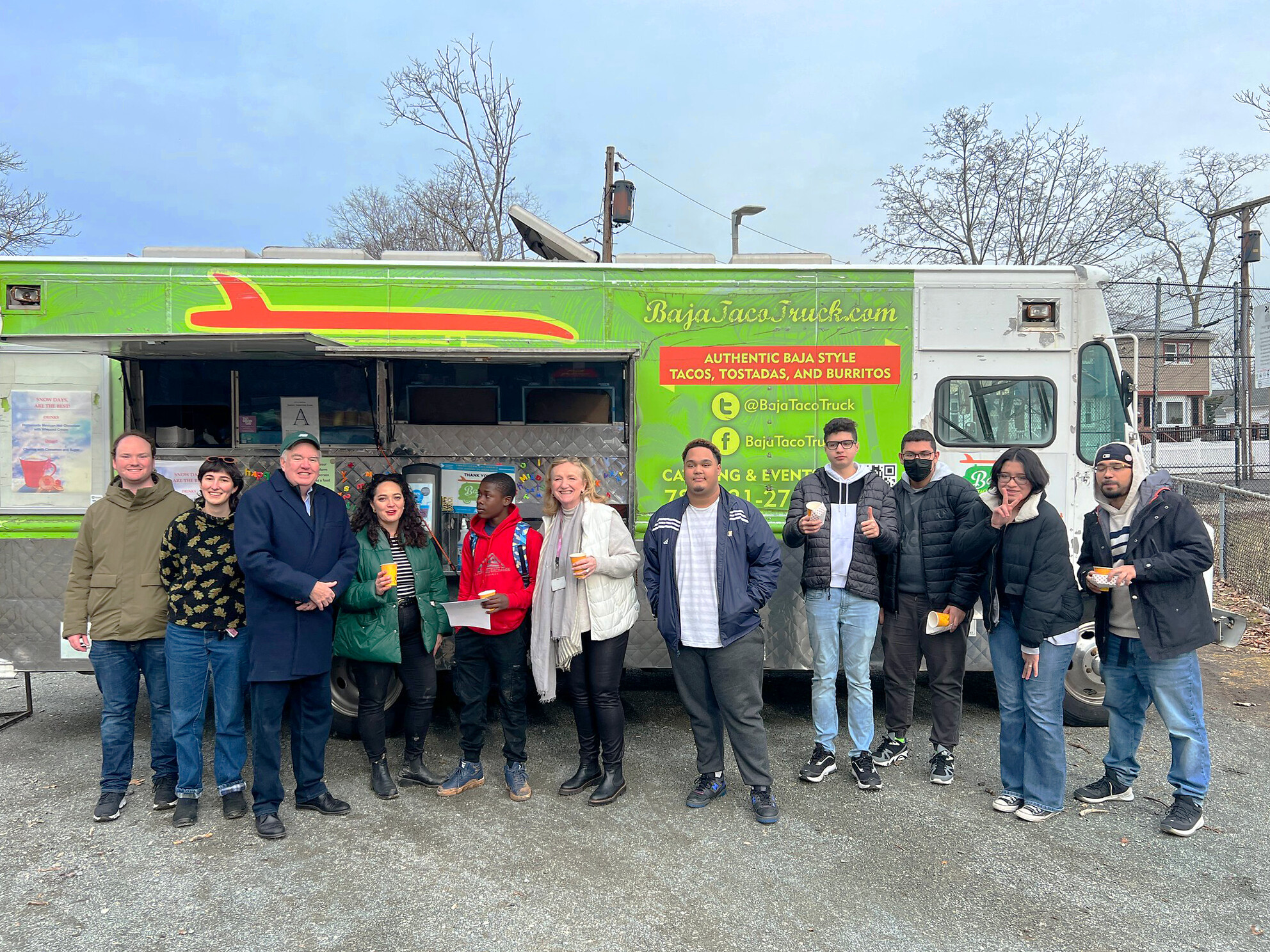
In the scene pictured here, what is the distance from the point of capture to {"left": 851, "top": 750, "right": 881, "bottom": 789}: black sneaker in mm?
4531

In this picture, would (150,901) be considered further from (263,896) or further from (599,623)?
(599,623)

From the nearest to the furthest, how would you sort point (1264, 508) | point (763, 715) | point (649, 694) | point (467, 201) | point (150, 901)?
point (150, 901) < point (763, 715) < point (649, 694) < point (1264, 508) < point (467, 201)

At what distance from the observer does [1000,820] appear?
4.19m

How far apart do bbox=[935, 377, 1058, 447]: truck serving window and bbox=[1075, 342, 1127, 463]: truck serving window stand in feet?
0.62

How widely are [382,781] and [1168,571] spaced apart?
406 centimetres

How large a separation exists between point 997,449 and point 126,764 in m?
5.31

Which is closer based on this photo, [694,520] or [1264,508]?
[694,520]

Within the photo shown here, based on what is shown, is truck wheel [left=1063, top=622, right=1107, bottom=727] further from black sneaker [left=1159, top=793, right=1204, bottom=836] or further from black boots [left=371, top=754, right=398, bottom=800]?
black boots [left=371, top=754, right=398, bottom=800]

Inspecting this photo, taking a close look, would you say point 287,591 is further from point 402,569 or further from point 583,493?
point 583,493

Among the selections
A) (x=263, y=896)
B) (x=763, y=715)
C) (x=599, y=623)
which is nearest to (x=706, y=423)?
(x=599, y=623)

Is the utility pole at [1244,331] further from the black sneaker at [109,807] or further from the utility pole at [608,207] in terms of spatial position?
the black sneaker at [109,807]

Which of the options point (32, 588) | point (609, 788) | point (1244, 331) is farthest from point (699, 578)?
point (1244, 331)

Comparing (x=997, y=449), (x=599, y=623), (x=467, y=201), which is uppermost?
(x=467, y=201)

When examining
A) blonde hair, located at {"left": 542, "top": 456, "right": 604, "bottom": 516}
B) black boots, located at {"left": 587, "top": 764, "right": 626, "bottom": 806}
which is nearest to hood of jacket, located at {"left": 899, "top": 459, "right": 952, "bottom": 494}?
blonde hair, located at {"left": 542, "top": 456, "right": 604, "bottom": 516}
